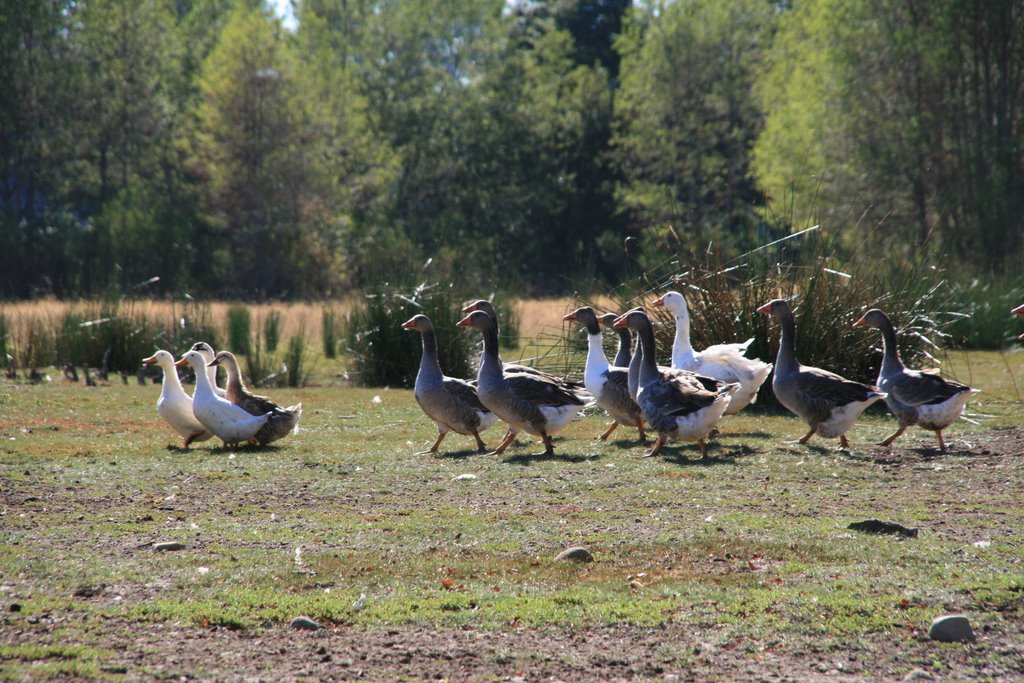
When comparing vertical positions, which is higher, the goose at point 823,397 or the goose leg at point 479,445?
the goose at point 823,397

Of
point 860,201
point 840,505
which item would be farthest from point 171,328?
point 860,201

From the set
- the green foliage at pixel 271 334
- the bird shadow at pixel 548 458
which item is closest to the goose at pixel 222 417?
the bird shadow at pixel 548 458

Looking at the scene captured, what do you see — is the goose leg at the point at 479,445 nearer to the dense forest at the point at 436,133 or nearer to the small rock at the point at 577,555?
the small rock at the point at 577,555

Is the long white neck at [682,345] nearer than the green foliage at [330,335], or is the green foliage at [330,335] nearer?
the long white neck at [682,345]

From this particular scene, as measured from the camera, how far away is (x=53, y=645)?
19.2ft

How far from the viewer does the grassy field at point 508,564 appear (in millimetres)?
5910

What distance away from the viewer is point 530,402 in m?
12.1

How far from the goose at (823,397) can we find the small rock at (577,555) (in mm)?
5438

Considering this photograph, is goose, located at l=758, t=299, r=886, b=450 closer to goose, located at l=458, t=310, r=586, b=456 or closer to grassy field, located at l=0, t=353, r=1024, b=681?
grassy field, located at l=0, t=353, r=1024, b=681

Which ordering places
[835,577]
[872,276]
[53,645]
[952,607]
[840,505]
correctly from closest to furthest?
[53,645] < [952,607] < [835,577] < [840,505] < [872,276]

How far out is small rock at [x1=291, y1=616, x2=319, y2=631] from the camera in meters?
6.27

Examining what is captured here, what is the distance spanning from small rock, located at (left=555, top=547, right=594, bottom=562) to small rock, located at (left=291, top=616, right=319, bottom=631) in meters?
1.91

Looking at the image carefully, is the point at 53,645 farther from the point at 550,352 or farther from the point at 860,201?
the point at 860,201

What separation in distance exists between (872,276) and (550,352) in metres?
5.01
